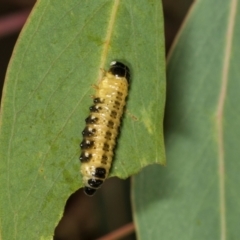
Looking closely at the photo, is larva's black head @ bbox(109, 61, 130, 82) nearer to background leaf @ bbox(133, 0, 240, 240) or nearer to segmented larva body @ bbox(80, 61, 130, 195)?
segmented larva body @ bbox(80, 61, 130, 195)

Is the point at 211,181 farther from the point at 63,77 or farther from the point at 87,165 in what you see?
the point at 63,77

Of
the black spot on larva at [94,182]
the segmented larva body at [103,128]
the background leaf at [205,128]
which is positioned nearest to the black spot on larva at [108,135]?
the segmented larva body at [103,128]

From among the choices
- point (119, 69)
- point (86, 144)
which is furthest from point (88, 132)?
point (119, 69)

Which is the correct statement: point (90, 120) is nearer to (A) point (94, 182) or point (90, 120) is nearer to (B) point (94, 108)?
(B) point (94, 108)

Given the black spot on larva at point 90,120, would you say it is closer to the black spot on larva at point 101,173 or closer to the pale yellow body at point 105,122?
the pale yellow body at point 105,122

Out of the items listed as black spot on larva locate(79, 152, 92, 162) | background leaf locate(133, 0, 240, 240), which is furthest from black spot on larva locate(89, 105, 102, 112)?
background leaf locate(133, 0, 240, 240)

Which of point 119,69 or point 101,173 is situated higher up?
point 119,69

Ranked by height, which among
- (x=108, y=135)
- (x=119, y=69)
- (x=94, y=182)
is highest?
(x=119, y=69)
